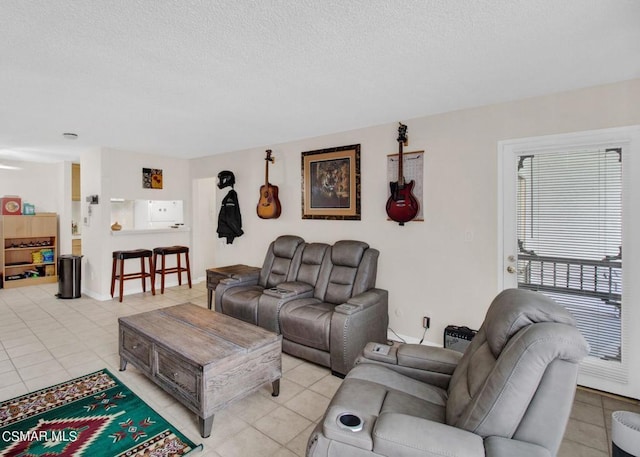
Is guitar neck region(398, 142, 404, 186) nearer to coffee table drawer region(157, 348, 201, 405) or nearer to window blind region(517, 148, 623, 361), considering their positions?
window blind region(517, 148, 623, 361)

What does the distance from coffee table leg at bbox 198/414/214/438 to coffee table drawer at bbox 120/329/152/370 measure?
29.1 inches

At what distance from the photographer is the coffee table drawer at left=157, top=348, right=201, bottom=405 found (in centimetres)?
207

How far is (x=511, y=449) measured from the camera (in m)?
1.12

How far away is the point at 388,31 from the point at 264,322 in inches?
107

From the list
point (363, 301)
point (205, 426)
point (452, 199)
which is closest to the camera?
point (205, 426)

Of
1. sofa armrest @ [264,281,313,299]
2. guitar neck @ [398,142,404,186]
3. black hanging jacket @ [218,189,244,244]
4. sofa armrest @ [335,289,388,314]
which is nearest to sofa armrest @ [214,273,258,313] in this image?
sofa armrest @ [264,281,313,299]

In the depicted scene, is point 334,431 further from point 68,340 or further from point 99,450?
point 68,340

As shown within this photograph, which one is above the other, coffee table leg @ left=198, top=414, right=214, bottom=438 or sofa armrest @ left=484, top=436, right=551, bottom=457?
sofa armrest @ left=484, top=436, right=551, bottom=457

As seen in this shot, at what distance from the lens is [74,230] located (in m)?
6.58

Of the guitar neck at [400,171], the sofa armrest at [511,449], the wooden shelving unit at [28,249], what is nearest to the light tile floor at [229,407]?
the sofa armrest at [511,449]

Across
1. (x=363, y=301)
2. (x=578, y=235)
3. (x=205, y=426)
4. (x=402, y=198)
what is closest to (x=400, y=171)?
(x=402, y=198)

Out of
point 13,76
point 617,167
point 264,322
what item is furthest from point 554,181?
point 13,76

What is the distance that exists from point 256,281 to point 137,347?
1.73 meters

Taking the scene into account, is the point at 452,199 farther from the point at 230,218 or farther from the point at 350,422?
the point at 230,218
